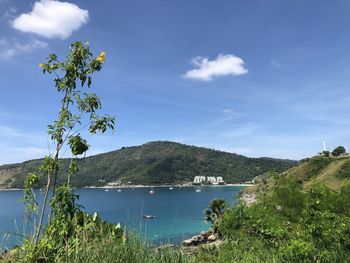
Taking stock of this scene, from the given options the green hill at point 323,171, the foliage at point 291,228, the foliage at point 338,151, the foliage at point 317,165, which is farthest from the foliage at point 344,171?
the foliage at point 291,228

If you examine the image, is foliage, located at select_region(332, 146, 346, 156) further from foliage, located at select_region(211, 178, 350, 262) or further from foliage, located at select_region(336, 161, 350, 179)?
foliage, located at select_region(211, 178, 350, 262)

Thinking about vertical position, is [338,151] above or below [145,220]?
above

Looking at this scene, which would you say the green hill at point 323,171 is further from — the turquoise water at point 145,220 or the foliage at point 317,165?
the turquoise water at point 145,220

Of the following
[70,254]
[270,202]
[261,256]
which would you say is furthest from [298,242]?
[270,202]

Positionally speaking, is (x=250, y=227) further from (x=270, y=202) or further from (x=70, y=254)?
(x=70, y=254)

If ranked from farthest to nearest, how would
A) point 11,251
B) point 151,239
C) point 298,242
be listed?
1. point 298,242
2. point 151,239
3. point 11,251

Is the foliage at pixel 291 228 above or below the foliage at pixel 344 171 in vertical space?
below

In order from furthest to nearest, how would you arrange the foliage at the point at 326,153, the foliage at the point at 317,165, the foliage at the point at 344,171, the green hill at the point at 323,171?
the foliage at the point at 326,153 < the foliage at the point at 317,165 < the green hill at the point at 323,171 < the foliage at the point at 344,171

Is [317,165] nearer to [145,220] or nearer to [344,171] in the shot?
[344,171]

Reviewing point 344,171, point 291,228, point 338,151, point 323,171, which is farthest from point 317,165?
point 291,228

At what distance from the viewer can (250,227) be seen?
52.3 ft

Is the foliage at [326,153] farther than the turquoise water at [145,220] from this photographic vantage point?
Yes

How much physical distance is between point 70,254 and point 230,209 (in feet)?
54.2

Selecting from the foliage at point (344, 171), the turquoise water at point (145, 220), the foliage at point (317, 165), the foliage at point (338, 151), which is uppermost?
the foliage at point (338, 151)
